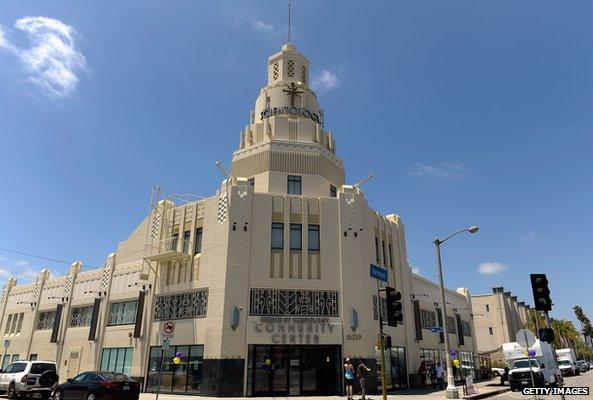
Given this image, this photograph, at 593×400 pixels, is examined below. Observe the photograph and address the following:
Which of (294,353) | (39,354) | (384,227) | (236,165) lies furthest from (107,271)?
(384,227)

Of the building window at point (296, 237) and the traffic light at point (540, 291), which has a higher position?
the building window at point (296, 237)

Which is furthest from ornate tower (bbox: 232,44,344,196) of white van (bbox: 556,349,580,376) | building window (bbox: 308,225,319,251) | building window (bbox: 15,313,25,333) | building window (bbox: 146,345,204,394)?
white van (bbox: 556,349,580,376)

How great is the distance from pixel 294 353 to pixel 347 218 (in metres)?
9.24

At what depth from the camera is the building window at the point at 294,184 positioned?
3186cm

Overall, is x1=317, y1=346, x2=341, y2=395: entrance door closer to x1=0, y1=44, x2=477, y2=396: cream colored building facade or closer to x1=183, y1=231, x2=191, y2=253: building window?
x1=0, y1=44, x2=477, y2=396: cream colored building facade

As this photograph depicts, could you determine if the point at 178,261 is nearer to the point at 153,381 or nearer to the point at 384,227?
the point at 153,381

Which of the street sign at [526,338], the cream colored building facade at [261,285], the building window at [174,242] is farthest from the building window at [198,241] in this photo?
the street sign at [526,338]

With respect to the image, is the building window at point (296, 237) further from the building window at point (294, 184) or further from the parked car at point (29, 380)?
the parked car at point (29, 380)

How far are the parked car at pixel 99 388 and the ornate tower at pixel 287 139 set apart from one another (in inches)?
620

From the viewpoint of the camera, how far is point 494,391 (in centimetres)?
2728

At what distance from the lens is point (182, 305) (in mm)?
28391

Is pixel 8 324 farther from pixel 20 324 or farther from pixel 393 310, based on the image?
pixel 393 310

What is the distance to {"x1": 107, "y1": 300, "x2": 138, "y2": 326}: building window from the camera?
103ft

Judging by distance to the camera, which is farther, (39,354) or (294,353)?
(39,354)
